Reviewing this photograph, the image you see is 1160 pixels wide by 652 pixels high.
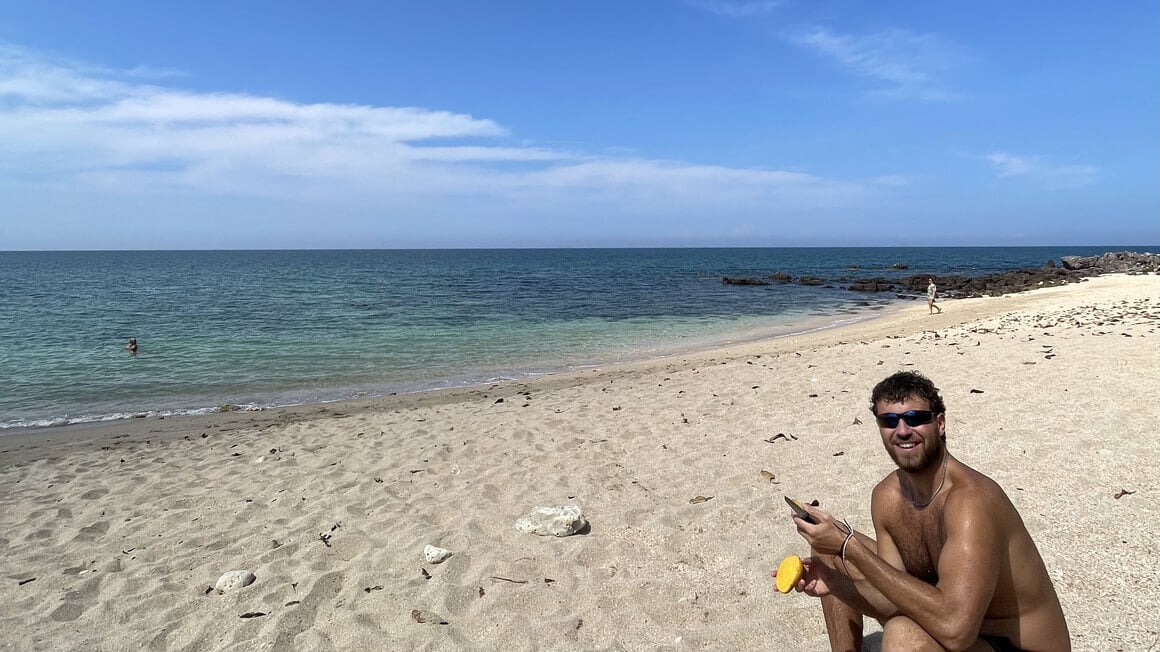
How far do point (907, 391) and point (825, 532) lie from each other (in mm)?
647

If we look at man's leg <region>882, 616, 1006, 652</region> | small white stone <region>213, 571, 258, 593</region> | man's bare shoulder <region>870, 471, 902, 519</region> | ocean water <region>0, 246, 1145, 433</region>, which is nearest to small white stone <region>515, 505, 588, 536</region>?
small white stone <region>213, 571, 258, 593</region>

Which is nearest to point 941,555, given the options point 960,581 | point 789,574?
point 960,581

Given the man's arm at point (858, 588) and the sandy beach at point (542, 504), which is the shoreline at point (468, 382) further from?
the man's arm at point (858, 588)

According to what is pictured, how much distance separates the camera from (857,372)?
1002cm

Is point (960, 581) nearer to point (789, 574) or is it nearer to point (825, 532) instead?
point (825, 532)

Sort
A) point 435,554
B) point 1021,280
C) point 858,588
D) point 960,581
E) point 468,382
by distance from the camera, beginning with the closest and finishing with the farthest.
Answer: point 960,581, point 858,588, point 435,554, point 468,382, point 1021,280

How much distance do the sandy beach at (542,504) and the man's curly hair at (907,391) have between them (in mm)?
1596

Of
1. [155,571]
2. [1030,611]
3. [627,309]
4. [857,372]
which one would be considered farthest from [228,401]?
[627,309]

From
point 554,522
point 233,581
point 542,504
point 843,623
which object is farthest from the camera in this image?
point 542,504

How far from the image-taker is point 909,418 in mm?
2514

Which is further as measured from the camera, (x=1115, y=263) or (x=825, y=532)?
(x=1115, y=263)

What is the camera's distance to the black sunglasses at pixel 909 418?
2.49 meters

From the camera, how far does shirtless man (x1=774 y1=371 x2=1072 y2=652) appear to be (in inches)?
90.0

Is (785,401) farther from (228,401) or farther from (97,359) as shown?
(97,359)
